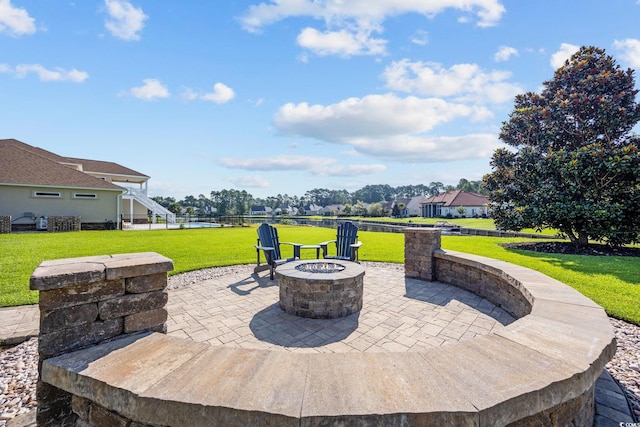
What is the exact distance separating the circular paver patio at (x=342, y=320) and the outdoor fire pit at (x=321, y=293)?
107 mm

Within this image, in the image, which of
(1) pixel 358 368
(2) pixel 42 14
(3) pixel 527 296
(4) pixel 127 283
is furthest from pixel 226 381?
(2) pixel 42 14

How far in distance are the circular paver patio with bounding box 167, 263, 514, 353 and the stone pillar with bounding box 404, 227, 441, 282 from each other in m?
0.42

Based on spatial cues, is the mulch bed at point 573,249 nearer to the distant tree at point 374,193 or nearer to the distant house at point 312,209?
the distant house at point 312,209

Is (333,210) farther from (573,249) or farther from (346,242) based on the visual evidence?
(346,242)

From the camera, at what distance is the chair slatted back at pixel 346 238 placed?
557 cm

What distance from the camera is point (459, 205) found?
3622cm

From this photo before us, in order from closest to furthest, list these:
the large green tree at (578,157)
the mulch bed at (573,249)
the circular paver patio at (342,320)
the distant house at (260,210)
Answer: the circular paver patio at (342,320) → the large green tree at (578,157) → the mulch bed at (573,249) → the distant house at (260,210)

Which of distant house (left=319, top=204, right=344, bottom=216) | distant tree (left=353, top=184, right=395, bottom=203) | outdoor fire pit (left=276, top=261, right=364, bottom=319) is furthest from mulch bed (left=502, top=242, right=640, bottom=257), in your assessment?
distant tree (left=353, top=184, right=395, bottom=203)

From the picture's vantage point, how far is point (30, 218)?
1398cm

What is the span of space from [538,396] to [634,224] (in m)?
11.4

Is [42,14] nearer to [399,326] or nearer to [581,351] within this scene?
[399,326]

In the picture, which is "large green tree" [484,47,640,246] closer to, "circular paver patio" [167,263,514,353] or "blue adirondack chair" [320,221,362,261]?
"circular paver patio" [167,263,514,353]

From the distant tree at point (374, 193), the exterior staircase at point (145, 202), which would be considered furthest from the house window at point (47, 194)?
the distant tree at point (374, 193)

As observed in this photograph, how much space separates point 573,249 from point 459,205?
95.5ft
